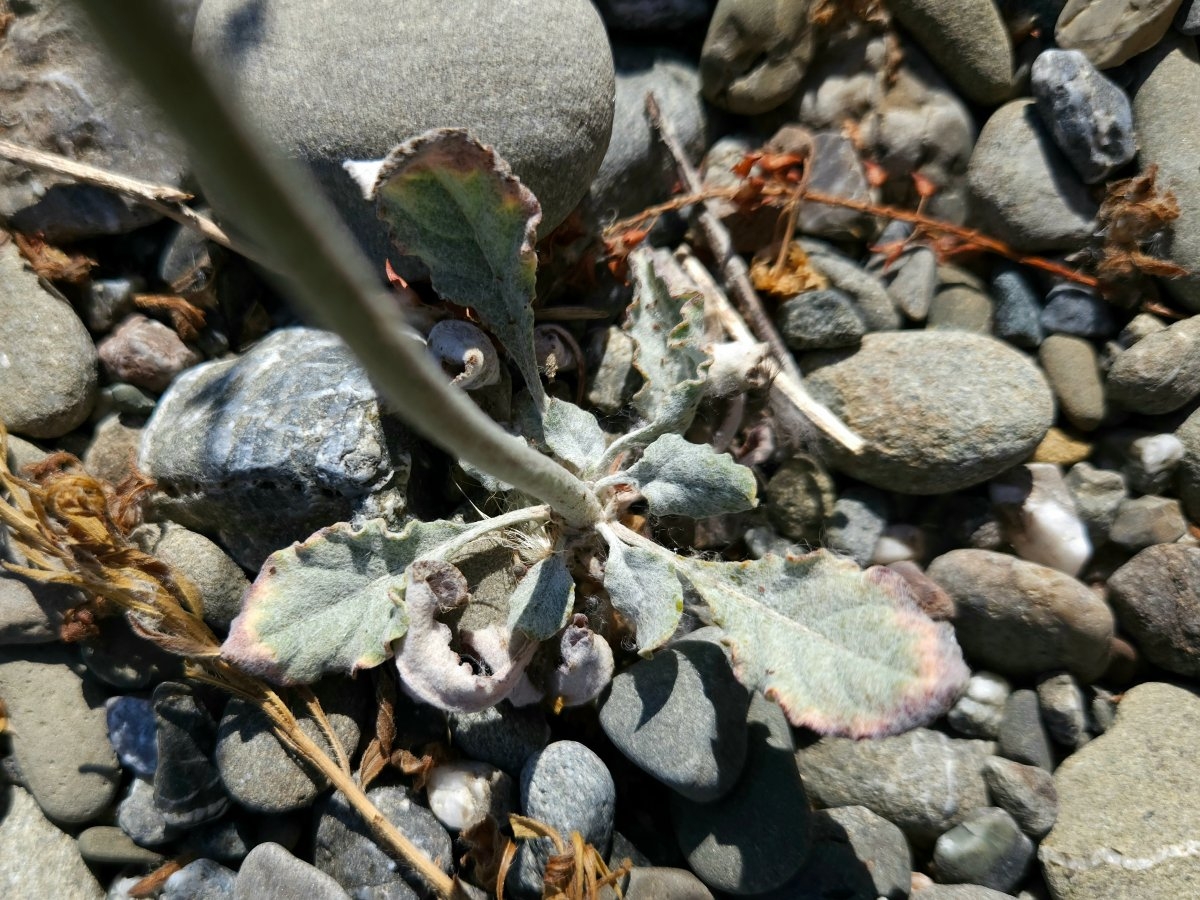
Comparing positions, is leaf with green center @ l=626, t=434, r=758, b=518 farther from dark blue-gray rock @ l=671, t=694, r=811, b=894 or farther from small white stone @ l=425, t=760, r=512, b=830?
small white stone @ l=425, t=760, r=512, b=830

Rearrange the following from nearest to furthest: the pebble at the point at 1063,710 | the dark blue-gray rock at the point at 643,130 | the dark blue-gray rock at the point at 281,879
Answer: the dark blue-gray rock at the point at 281,879 → the pebble at the point at 1063,710 → the dark blue-gray rock at the point at 643,130

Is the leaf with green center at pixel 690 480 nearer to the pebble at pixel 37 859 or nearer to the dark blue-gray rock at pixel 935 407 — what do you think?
the dark blue-gray rock at pixel 935 407

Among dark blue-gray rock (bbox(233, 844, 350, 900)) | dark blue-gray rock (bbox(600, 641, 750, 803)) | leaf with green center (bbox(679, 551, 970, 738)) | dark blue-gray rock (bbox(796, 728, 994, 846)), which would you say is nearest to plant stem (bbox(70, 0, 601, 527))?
leaf with green center (bbox(679, 551, 970, 738))

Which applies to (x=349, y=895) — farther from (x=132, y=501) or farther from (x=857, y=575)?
(x=857, y=575)

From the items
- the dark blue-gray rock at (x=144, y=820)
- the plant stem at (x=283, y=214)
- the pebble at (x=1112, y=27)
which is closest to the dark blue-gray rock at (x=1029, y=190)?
the pebble at (x=1112, y=27)

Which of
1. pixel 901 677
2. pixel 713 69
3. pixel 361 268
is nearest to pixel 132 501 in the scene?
pixel 361 268

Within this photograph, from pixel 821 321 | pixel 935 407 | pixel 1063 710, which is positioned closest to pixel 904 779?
pixel 1063 710
